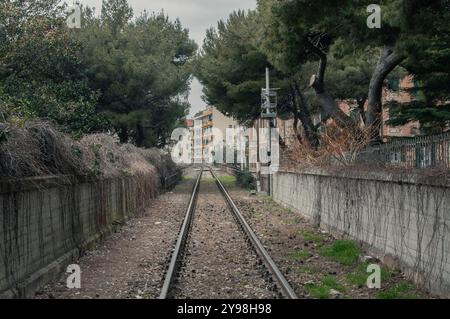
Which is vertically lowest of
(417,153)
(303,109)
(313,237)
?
(313,237)

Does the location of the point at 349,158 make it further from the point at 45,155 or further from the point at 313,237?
the point at 45,155

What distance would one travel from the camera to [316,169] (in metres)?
17.2

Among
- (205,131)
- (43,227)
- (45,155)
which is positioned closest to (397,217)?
(43,227)

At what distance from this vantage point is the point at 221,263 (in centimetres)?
1133

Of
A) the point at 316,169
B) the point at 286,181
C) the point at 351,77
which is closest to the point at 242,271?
the point at 316,169

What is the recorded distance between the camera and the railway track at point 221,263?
8852mm

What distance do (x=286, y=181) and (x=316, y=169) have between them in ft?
21.1

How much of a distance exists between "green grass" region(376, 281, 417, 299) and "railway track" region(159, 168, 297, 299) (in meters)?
1.31

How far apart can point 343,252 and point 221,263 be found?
101 inches

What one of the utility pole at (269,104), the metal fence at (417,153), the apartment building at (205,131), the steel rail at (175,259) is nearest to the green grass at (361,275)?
the metal fence at (417,153)

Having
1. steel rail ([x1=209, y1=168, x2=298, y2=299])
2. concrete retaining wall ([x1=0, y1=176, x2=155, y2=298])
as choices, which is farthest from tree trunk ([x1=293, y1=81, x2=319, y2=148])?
concrete retaining wall ([x1=0, y1=176, x2=155, y2=298])

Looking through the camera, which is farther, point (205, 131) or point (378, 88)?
point (205, 131)

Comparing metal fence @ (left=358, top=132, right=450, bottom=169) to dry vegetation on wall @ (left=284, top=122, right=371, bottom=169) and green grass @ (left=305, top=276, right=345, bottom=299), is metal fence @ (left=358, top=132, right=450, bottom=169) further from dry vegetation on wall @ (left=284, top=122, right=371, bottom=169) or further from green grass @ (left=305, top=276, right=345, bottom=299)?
green grass @ (left=305, top=276, right=345, bottom=299)

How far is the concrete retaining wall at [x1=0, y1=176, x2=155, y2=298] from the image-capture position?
7766 mm
